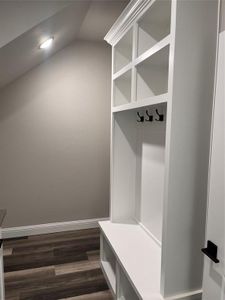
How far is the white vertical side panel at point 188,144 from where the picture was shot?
4.05ft

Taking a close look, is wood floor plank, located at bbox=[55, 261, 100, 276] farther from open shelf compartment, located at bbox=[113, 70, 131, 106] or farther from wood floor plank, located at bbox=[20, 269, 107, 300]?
open shelf compartment, located at bbox=[113, 70, 131, 106]

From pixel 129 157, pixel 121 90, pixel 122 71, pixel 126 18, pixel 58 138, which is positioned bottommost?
pixel 129 157

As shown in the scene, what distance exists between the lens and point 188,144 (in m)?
1.30

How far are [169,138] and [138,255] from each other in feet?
3.46

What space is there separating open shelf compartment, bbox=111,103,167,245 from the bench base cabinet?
17 mm

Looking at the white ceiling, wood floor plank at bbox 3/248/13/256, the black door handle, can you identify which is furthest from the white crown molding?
wood floor plank at bbox 3/248/13/256

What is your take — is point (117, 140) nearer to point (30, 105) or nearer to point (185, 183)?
point (185, 183)

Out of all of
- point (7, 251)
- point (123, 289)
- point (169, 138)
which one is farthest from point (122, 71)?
point (7, 251)

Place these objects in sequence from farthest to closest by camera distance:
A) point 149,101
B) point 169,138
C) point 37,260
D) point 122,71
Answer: point 37,260 < point 122,71 < point 149,101 < point 169,138

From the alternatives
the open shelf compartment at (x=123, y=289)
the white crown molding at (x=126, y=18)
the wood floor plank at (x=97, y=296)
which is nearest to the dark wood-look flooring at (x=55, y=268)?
the wood floor plank at (x=97, y=296)

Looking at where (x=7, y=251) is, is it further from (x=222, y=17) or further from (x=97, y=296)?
(x=222, y=17)

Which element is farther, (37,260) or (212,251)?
(37,260)

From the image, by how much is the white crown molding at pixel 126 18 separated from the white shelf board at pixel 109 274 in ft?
7.32

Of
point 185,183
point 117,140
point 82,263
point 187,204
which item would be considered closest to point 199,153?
point 185,183
